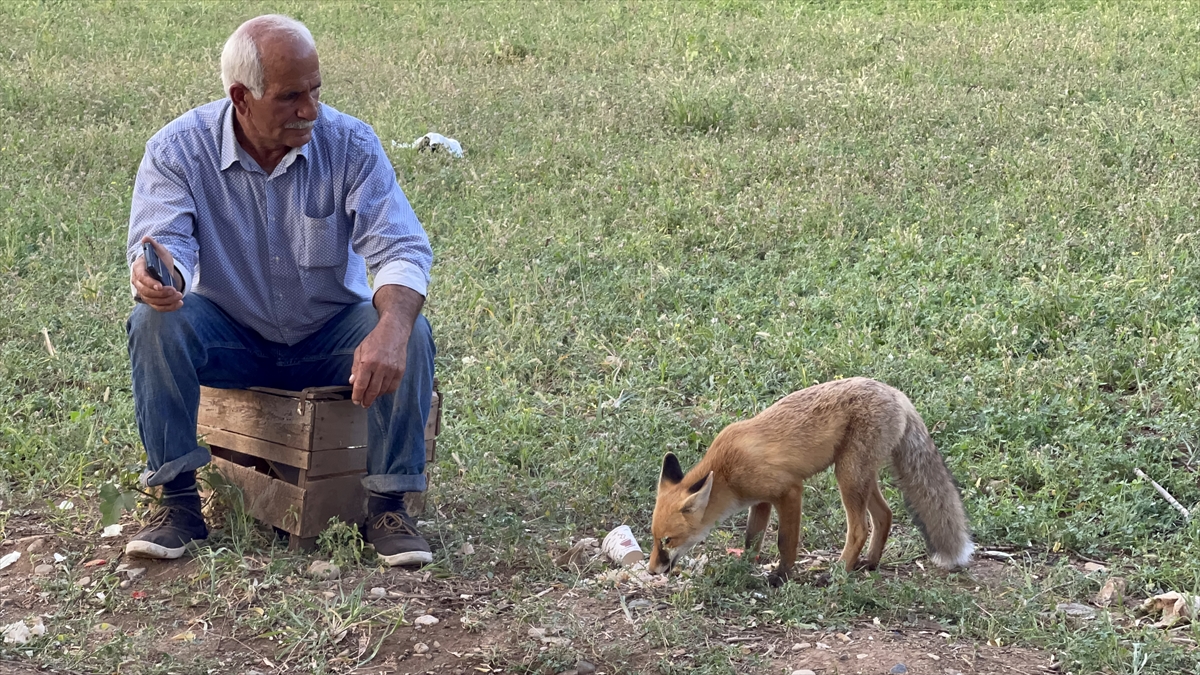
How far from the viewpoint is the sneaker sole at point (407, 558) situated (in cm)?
404

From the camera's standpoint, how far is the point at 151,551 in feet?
13.0

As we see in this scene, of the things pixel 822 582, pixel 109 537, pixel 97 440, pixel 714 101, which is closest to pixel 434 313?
pixel 97 440

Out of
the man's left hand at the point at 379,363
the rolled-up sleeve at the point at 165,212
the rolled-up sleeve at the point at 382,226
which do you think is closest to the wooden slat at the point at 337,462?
the man's left hand at the point at 379,363

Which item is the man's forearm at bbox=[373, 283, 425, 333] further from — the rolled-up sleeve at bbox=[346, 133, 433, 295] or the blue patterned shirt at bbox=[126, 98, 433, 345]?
the blue patterned shirt at bbox=[126, 98, 433, 345]

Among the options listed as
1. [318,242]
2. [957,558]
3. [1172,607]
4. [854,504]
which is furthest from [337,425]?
[1172,607]

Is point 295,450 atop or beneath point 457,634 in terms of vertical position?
atop

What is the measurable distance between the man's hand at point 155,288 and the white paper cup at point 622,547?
174 centimetres

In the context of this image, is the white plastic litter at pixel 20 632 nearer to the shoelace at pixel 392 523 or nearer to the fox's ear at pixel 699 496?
the shoelace at pixel 392 523

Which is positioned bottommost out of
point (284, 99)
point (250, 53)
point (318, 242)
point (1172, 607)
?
point (1172, 607)

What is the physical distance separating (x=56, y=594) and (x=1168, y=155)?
7271 mm

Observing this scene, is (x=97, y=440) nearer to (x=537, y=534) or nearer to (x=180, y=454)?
(x=180, y=454)

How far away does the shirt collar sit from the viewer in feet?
13.7

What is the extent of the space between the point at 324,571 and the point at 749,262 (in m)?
3.92

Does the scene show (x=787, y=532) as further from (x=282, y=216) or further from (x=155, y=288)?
(x=155, y=288)
